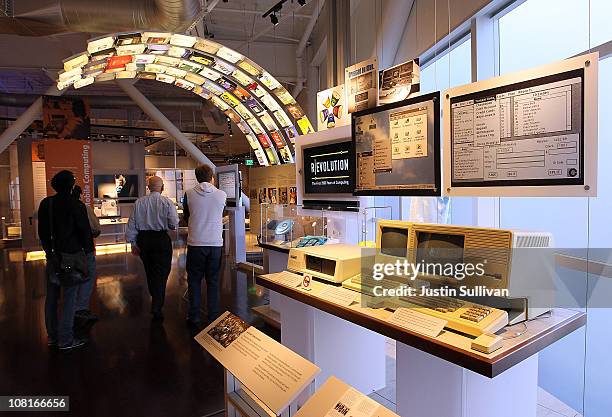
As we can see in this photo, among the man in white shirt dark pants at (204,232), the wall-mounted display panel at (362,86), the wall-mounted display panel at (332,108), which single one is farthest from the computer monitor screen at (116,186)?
the wall-mounted display panel at (362,86)

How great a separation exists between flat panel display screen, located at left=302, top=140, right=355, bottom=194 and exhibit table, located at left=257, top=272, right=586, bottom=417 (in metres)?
1.14

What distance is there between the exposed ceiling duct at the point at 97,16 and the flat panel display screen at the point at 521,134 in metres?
4.09

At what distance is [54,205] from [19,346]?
144 cm

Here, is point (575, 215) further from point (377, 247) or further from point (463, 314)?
point (463, 314)

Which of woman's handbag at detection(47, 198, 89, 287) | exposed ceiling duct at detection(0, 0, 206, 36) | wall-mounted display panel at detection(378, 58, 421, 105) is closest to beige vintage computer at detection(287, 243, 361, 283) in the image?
wall-mounted display panel at detection(378, 58, 421, 105)

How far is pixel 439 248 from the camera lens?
1915 mm

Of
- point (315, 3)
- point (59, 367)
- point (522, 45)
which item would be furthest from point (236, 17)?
point (59, 367)

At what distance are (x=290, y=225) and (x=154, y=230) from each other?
1.62m

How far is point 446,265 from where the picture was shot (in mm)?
1868

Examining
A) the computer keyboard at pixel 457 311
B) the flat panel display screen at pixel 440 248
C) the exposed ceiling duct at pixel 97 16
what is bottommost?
the computer keyboard at pixel 457 311

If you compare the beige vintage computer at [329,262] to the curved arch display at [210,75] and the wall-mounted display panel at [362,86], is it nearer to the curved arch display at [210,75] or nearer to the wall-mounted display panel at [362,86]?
the wall-mounted display panel at [362,86]

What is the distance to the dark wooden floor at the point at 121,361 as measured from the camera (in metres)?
2.94

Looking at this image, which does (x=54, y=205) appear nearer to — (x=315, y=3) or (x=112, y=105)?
(x=315, y=3)

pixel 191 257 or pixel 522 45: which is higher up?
pixel 522 45
